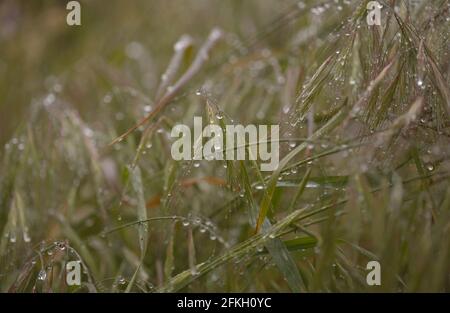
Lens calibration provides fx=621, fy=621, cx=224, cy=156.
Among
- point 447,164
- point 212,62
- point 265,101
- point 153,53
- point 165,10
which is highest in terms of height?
point 165,10

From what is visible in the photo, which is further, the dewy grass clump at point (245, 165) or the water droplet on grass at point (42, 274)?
the water droplet on grass at point (42, 274)

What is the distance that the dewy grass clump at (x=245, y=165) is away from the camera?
2.90ft

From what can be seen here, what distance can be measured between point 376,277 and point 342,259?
6cm

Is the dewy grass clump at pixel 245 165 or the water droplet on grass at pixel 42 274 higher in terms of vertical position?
the dewy grass clump at pixel 245 165

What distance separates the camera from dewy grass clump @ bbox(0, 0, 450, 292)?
88cm

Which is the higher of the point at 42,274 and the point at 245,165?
the point at 245,165

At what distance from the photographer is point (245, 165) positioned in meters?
1.02

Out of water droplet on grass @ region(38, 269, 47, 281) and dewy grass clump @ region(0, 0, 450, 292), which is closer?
dewy grass clump @ region(0, 0, 450, 292)

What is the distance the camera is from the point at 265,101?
1544 millimetres

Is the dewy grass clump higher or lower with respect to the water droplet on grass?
higher
